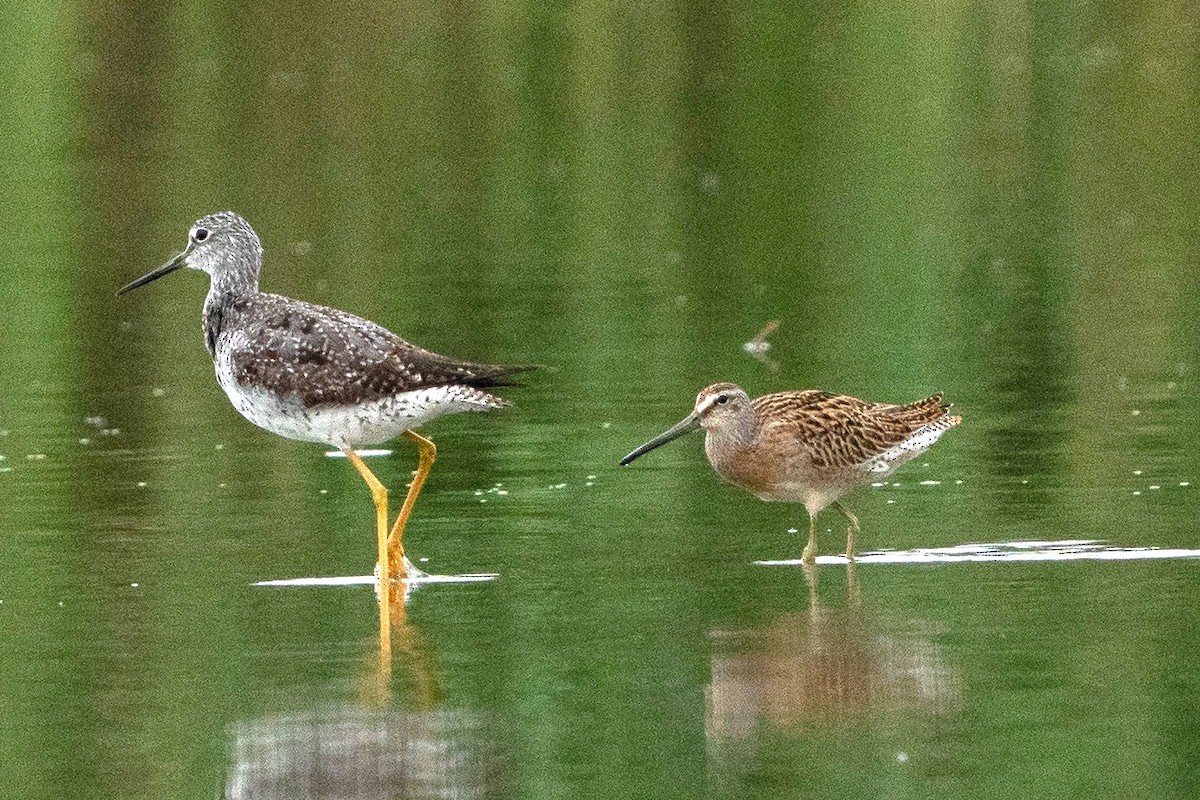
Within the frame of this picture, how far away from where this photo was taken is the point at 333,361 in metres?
11.5

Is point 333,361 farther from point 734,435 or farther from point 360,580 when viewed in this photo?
point 734,435

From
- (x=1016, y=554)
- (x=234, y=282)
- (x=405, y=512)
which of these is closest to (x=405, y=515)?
(x=405, y=512)

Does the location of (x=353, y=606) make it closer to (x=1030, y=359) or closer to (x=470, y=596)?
(x=470, y=596)

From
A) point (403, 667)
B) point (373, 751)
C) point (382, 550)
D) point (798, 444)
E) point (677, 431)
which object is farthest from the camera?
point (677, 431)

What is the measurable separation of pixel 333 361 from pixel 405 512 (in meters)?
0.75

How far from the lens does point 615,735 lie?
8273 mm

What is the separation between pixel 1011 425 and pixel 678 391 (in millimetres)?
2249

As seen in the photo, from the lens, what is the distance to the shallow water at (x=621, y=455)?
829 cm

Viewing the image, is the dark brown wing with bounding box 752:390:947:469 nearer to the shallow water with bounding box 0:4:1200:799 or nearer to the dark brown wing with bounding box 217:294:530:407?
the shallow water with bounding box 0:4:1200:799

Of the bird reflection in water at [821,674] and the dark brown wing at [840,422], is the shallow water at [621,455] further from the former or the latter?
the dark brown wing at [840,422]

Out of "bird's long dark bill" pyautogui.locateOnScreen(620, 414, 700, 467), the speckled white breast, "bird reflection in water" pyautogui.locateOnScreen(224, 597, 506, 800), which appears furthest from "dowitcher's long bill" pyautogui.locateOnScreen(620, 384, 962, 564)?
"bird reflection in water" pyautogui.locateOnScreen(224, 597, 506, 800)

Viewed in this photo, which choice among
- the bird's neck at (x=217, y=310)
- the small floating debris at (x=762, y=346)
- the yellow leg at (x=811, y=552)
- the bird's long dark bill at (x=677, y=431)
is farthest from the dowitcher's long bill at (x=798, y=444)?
the small floating debris at (x=762, y=346)

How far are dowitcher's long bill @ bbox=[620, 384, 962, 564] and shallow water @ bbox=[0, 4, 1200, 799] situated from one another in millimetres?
282

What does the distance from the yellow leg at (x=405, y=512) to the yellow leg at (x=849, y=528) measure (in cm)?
189
